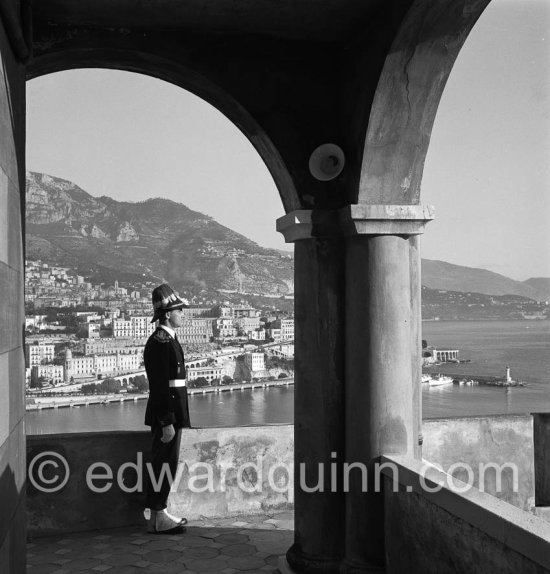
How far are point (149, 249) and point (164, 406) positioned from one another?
86.0ft

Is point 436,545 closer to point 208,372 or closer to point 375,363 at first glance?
point 375,363

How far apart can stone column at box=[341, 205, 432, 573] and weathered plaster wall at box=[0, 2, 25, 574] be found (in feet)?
5.03

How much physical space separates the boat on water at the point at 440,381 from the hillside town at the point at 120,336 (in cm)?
568

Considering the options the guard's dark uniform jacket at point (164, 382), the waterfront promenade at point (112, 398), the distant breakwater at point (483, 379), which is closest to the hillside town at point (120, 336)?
the waterfront promenade at point (112, 398)

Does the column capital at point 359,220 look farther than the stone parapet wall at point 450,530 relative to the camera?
Yes

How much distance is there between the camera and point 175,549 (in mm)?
4469


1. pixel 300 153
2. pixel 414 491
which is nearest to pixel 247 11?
pixel 300 153

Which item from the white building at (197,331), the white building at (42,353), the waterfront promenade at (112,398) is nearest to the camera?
the waterfront promenade at (112,398)

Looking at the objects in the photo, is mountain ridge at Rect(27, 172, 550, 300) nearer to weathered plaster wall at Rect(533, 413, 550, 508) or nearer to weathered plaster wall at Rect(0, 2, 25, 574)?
weathered plaster wall at Rect(533, 413, 550, 508)

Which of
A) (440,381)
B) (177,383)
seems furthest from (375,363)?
(440,381)

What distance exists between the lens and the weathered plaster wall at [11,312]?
2693mm

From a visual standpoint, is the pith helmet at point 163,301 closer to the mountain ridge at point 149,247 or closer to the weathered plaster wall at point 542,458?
the weathered plaster wall at point 542,458

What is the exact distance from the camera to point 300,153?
411cm

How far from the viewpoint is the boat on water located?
29156mm
